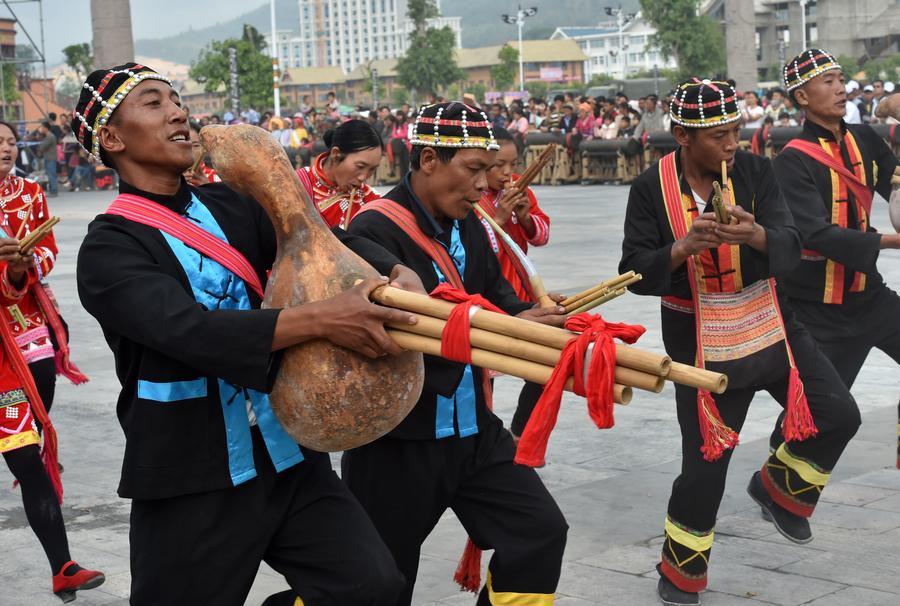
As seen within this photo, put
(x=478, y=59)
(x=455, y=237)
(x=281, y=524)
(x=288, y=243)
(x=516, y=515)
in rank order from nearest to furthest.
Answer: (x=288, y=243), (x=281, y=524), (x=516, y=515), (x=455, y=237), (x=478, y=59)

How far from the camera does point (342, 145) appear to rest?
7355mm

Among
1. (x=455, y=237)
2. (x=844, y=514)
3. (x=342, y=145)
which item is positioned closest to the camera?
(x=455, y=237)

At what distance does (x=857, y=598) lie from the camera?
4.84 metres

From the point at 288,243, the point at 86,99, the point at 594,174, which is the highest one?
the point at 86,99

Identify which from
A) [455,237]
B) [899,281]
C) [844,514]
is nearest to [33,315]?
[455,237]

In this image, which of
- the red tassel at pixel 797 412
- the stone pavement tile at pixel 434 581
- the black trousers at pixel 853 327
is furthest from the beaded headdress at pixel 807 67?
the stone pavement tile at pixel 434 581

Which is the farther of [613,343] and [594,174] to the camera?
[594,174]

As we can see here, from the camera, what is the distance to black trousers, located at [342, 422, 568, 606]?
3930 millimetres

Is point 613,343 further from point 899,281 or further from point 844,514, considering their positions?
point 899,281

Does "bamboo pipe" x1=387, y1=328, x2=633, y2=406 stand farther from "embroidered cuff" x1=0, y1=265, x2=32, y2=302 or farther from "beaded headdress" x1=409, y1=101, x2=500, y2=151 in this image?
"embroidered cuff" x1=0, y1=265, x2=32, y2=302

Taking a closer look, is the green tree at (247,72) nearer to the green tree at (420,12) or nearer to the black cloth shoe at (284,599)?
the green tree at (420,12)

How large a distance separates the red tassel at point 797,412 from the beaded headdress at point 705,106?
96 cm

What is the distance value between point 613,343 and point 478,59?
174592mm

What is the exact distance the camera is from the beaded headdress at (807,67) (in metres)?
5.95
